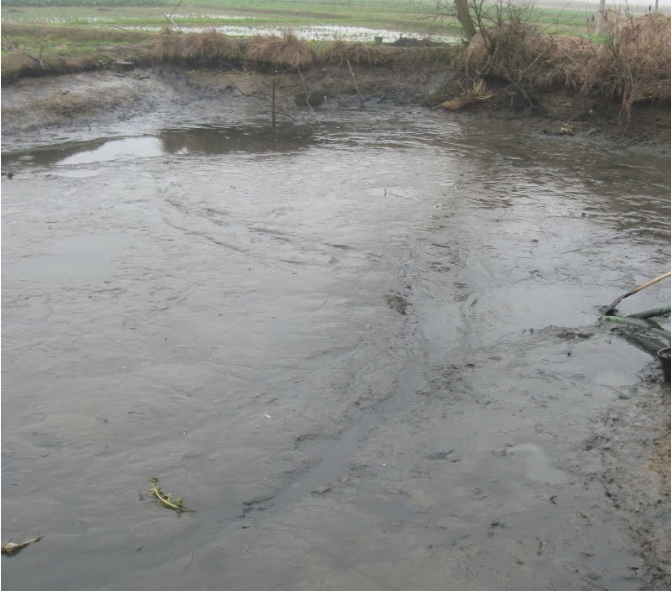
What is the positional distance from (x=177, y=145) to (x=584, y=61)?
375 inches

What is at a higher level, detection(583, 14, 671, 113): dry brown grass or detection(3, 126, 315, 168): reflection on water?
detection(583, 14, 671, 113): dry brown grass

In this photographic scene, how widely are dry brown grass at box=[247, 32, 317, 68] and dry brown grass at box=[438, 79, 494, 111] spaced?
12.9 feet

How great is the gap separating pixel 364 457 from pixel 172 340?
100.0 inches

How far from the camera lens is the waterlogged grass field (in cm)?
2558

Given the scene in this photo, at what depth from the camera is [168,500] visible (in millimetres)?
4711

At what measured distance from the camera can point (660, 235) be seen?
9.81m

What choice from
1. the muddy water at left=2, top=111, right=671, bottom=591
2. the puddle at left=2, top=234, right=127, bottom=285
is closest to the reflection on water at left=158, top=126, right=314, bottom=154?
the muddy water at left=2, top=111, right=671, bottom=591

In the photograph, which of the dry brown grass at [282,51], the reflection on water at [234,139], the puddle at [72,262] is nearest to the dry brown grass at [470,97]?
the reflection on water at [234,139]

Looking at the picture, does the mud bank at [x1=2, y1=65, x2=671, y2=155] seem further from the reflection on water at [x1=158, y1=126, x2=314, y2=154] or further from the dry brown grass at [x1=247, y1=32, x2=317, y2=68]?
the reflection on water at [x1=158, y1=126, x2=314, y2=154]

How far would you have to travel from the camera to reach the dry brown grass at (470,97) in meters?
17.4

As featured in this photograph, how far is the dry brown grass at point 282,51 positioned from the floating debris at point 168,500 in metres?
15.6

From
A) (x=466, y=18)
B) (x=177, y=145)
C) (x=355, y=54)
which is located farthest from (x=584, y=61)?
(x=177, y=145)

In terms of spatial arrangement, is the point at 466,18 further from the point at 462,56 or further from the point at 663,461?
the point at 663,461

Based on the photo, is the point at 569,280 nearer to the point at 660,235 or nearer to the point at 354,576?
the point at 660,235
